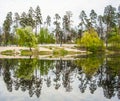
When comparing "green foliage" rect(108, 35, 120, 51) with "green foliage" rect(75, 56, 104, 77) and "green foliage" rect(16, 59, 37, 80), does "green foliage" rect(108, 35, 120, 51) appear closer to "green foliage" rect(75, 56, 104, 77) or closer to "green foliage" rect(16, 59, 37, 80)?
"green foliage" rect(75, 56, 104, 77)

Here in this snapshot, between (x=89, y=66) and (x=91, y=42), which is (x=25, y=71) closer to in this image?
(x=89, y=66)

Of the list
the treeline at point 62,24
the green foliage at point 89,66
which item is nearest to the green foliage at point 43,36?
the treeline at point 62,24

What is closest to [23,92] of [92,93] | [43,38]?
[92,93]

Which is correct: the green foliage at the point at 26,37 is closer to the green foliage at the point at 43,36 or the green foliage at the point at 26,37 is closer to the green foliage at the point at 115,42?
the green foliage at the point at 115,42

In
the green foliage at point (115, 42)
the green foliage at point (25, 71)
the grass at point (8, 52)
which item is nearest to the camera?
the green foliage at point (25, 71)

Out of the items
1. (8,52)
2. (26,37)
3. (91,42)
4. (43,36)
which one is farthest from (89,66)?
(43,36)

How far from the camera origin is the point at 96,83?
35625mm

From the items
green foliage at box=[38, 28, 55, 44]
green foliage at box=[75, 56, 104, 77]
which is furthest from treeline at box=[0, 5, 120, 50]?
green foliage at box=[75, 56, 104, 77]

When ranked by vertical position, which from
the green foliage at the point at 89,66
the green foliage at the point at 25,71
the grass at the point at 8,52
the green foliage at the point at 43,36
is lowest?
the grass at the point at 8,52

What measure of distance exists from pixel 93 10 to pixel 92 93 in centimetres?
14475

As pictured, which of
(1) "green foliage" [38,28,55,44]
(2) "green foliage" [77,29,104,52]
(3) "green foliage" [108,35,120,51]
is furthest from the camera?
(1) "green foliage" [38,28,55,44]

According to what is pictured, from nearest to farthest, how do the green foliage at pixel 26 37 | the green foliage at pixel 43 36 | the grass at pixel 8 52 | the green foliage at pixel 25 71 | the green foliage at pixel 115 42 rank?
the green foliage at pixel 25 71, the green foliage at pixel 26 37, the grass at pixel 8 52, the green foliage at pixel 115 42, the green foliage at pixel 43 36

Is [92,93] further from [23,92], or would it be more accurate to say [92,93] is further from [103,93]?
[23,92]

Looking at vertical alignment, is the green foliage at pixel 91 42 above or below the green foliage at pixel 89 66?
above
